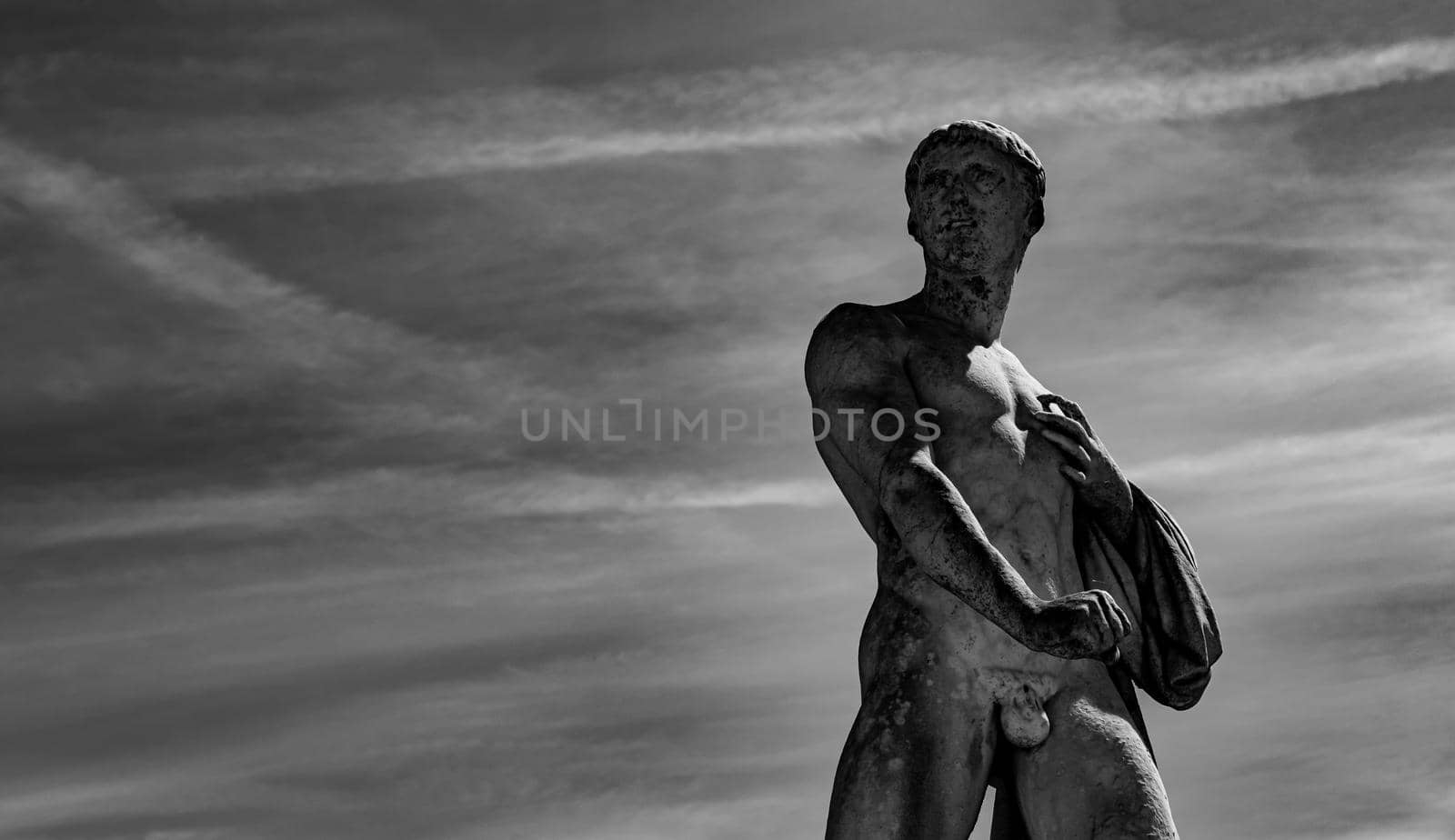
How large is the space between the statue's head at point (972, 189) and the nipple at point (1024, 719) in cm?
283

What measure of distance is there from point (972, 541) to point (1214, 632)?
8.10ft

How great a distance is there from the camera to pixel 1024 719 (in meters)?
11.9

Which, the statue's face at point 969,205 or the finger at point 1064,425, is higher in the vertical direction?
the statue's face at point 969,205

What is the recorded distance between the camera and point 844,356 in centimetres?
1251

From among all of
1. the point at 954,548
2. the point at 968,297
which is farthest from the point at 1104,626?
the point at 968,297

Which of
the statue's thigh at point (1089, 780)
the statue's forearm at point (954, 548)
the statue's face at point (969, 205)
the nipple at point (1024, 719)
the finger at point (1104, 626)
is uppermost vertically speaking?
the statue's face at point (969, 205)

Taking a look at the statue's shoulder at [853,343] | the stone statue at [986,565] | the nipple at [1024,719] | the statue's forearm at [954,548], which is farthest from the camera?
the statue's shoulder at [853,343]

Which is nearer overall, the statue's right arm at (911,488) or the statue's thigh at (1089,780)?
the statue's right arm at (911,488)

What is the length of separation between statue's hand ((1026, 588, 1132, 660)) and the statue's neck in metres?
2.80

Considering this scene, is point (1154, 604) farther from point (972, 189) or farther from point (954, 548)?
point (972, 189)

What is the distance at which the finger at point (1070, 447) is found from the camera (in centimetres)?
1277

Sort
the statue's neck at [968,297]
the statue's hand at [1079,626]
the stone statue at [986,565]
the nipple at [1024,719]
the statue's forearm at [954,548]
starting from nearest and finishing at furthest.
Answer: the statue's hand at [1079,626]
the statue's forearm at [954,548]
the stone statue at [986,565]
the nipple at [1024,719]
the statue's neck at [968,297]

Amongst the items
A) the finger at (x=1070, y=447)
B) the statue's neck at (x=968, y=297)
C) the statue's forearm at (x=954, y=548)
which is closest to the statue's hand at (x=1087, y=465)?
the finger at (x=1070, y=447)

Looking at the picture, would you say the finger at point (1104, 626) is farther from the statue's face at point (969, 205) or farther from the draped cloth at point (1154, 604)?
the statue's face at point (969, 205)
